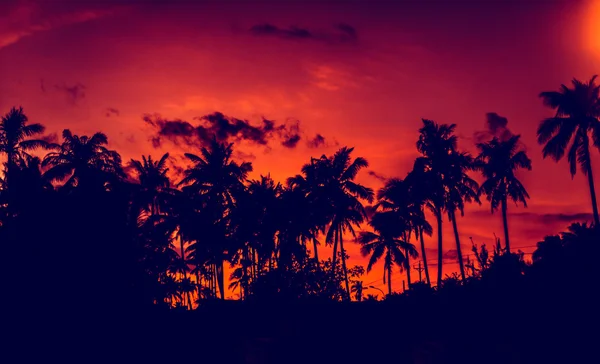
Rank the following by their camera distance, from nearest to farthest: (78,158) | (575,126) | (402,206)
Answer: (575,126) → (78,158) → (402,206)

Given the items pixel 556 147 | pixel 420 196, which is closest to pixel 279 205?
pixel 420 196

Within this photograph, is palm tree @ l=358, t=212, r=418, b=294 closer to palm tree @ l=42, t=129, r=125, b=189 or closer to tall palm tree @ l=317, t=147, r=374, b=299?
tall palm tree @ l=317, t=147, r=374, b=299

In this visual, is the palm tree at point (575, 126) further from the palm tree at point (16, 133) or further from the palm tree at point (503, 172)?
the palm tree at point (16, 133)

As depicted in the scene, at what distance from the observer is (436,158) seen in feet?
163

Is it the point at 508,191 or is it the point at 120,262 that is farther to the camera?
the point at 508,191

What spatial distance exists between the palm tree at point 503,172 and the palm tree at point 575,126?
34.2 feet

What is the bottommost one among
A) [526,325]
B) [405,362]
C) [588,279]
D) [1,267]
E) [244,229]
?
[405,362]

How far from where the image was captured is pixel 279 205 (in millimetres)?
52625

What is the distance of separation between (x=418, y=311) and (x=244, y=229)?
31.0 m

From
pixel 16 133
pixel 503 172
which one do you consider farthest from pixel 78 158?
pixel 503 172

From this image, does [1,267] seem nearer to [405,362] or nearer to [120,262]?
[120,262]

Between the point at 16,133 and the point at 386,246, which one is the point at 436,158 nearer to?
the point at 386,246

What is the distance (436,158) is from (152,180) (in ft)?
79.8

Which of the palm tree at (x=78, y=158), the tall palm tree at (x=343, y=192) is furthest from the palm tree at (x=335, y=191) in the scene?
the palm tree at (x=78, y=158)
